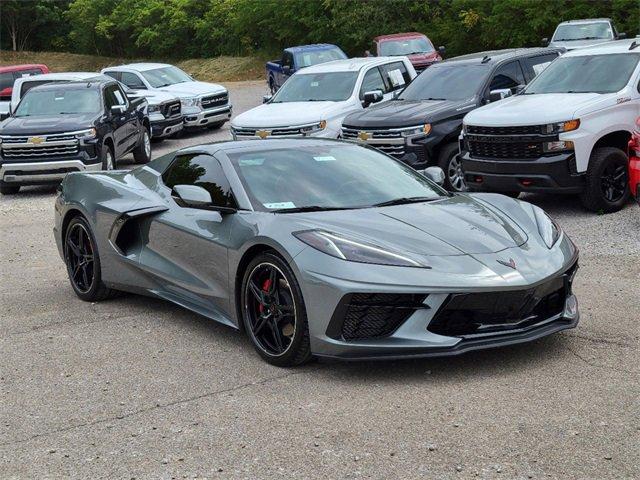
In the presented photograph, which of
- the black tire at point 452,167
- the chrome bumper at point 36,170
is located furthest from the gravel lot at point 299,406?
the chrome bumper at point 36,170

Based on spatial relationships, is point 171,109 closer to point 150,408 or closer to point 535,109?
point 535,109

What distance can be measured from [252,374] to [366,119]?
8671 millimetres

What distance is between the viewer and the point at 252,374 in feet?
21.0

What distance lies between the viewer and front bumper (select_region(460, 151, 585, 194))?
11773mm

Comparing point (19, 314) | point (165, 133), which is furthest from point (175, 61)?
point (19, 314)

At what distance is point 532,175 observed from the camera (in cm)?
1189

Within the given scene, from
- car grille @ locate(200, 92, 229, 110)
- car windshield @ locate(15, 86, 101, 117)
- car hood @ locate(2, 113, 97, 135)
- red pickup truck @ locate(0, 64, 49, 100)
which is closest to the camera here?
car hood @ locate(2, 113, 97, 135)

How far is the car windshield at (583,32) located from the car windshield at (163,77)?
34.6ft

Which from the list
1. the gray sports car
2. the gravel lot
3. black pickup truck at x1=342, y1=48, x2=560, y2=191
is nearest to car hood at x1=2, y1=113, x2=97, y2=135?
black pickup truck at x1=342, y1=48, x2=560, y2=191

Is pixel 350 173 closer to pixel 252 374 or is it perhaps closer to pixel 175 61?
pixel 252 374

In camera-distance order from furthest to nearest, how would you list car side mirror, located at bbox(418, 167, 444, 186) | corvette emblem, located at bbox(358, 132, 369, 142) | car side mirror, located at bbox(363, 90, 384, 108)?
car side mirror, located at bbox(363, 90, 384, 108)
corvette emblem, located at bbox(358, 132, 369, 142)
car side mirror, located at bbox(418, 167, 444, 186)

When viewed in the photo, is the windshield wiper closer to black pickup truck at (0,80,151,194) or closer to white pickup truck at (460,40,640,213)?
white pickup truck at (460,40,640,213)

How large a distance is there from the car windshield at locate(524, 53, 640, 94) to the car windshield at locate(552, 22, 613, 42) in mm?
16687

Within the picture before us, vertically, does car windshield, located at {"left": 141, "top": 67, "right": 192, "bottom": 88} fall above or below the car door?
below
